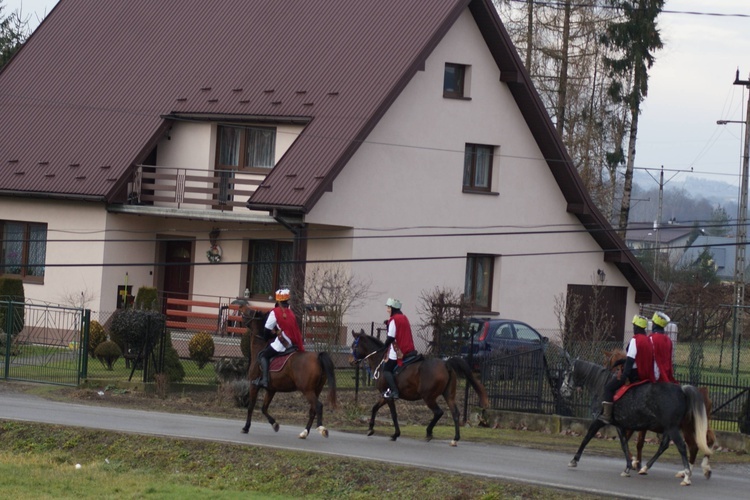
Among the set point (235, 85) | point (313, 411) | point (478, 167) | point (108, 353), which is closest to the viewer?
point (313, 411)

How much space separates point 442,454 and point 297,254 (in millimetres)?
15536

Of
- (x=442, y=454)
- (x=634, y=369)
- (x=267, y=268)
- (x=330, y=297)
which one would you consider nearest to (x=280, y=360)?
(x=442, y=454)

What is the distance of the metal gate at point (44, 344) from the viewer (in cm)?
2678

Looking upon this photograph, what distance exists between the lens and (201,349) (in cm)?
3003

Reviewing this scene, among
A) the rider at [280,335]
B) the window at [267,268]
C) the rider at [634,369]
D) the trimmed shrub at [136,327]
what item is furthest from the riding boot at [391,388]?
the window at [267,268]

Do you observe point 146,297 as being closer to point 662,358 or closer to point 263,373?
point 263,373

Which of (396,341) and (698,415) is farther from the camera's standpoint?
(396,341)

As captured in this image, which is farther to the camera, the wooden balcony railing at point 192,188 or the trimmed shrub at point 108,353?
the wooden balcony railing at point 192,188

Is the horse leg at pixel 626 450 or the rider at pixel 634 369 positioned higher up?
the rider at pixel 634 369

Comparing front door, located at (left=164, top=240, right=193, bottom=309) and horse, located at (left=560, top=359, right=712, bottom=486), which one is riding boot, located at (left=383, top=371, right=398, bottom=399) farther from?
front door, located at (left=164, top=240, right=193, bottom=309)


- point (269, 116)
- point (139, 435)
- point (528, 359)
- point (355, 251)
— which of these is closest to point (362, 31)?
point (269, 116)

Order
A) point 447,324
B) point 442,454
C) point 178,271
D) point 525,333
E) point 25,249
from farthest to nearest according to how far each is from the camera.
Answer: point 178,271
point 25,249
point 525,333
point 447,324
point 442,454

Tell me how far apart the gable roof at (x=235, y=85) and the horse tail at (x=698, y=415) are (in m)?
16.7

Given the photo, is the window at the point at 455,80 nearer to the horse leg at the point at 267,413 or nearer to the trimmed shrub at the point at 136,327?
the trimmed shrub at the point at 136,327
